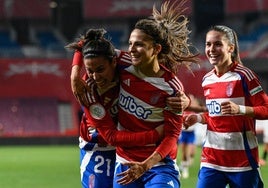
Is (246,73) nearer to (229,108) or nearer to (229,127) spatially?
(229,127)

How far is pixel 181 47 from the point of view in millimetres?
5539

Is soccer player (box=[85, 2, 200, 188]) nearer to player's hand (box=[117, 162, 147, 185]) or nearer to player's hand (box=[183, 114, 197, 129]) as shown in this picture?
player's hand (box=[117, 162, 147, 185])

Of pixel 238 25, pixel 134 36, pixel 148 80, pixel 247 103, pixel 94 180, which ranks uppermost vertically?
pixel 134 36

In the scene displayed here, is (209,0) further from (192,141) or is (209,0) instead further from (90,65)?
(90,65)

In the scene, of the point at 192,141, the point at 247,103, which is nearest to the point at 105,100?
the point at 247,103

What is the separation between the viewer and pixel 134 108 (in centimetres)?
514

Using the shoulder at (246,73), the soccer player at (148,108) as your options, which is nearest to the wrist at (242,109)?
the shoulder at (246,73)

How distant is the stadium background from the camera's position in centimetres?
3650

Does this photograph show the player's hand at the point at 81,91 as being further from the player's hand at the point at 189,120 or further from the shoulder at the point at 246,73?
the shoulder at the point at 246,73

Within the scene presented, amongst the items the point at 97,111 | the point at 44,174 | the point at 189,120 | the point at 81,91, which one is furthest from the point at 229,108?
the point at 44,174

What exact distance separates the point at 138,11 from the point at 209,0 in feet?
13.9

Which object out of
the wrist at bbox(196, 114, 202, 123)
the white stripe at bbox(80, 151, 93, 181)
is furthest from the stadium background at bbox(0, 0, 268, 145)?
the wrist at bbox(196, 114, 202, 123)

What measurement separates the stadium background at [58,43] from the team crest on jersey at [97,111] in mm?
28930

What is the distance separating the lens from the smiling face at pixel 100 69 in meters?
5.11
